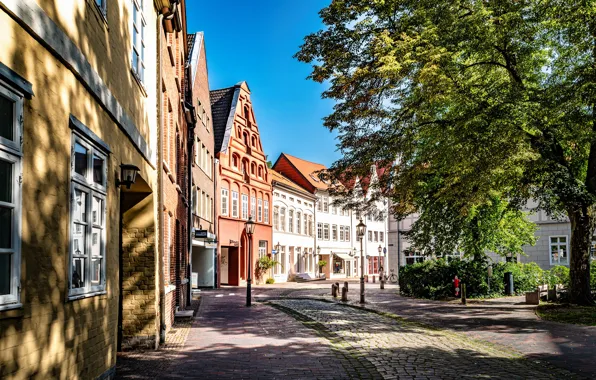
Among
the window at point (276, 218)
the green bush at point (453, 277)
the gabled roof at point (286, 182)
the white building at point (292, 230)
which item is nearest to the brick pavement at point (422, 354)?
the green bush at point (453, 277)

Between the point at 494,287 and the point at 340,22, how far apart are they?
16.0 m

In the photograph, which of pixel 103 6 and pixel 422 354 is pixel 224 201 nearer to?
pixel 422 354

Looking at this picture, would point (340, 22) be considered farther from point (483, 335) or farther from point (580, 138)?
point (483, 335)

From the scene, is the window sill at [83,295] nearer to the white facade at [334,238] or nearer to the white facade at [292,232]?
the white facade at [292,232]

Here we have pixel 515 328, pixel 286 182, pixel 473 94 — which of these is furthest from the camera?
pixel 286 182

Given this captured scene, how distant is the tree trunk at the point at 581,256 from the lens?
19594 millimetres

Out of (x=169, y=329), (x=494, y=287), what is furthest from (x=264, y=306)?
(x=494, y=287)

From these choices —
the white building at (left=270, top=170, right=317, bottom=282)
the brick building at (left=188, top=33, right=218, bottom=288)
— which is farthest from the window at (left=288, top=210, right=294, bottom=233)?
the brick building at (left=188, top=33, right=218, bottom=288)

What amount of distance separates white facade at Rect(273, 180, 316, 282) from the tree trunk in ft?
97.5

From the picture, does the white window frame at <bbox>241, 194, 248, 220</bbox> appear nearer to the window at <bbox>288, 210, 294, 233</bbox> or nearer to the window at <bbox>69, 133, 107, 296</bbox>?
the window at <bbox>288, 210, 294, 233</bbox>

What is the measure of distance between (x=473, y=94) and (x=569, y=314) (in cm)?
701

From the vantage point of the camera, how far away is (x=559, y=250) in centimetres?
4162

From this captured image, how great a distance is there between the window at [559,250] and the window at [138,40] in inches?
1480

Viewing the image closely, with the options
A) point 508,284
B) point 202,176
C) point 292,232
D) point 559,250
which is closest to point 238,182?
point 202,176
